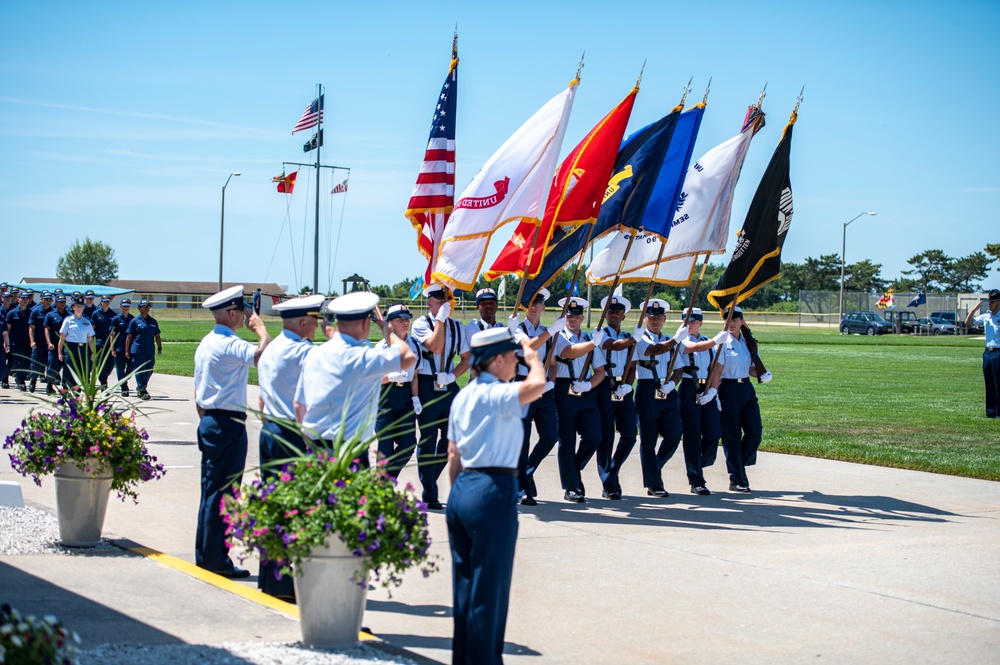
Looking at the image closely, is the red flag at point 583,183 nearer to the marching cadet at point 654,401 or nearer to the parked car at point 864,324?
the marching cadet at point 654,401

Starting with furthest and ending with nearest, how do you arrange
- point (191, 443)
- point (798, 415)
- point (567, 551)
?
point (798, 415) → point (191, 443) → point (567, 551)

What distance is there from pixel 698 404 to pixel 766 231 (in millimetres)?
2085

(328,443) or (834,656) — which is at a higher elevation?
(328,443)

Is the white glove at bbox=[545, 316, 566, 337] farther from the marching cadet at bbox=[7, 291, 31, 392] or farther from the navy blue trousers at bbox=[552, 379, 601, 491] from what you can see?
the marching cadet at bbox=[7, 291, 31, 392]

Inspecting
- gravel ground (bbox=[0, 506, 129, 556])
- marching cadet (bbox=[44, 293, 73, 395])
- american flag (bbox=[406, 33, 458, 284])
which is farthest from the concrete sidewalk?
marching cadet (bbox=[44, 293, 73, 395])

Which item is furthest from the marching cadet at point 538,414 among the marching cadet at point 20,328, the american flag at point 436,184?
the marching cadet at point 20,328

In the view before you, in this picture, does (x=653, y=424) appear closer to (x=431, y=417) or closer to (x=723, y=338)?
(x=723, y=338)

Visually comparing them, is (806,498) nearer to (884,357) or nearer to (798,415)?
(798,415)

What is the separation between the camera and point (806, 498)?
453 inches

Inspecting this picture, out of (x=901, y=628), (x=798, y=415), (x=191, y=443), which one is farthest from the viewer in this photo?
(x=798, y=415)

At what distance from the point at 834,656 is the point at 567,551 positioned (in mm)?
2856

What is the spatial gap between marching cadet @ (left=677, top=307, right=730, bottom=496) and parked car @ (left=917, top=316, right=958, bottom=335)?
212ft

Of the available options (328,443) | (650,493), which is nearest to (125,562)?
(328,443)

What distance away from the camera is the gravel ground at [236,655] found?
5.16 metres
